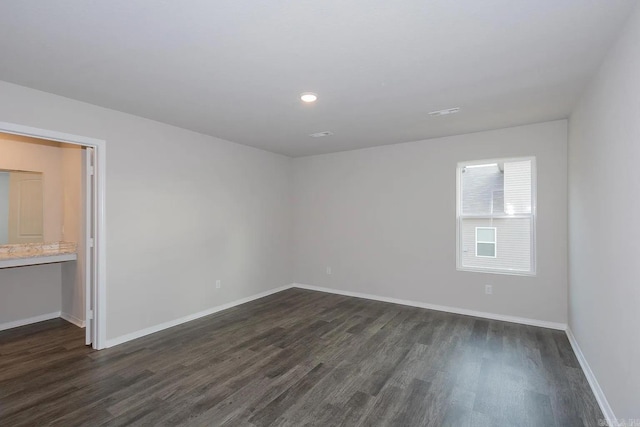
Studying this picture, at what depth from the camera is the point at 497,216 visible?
4242 millimetres

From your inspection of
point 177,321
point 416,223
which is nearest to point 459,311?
point 416,223

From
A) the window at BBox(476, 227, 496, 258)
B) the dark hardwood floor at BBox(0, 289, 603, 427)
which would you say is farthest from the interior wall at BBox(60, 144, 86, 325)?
the window at BBox(476, 227, 496, 258)

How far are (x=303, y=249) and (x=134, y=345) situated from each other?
3218 millimetres

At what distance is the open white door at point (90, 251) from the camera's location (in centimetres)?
334

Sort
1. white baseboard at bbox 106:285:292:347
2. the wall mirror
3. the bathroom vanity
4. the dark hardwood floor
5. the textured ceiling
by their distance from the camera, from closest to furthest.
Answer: the textured ceiling
the dark hardwood floor
white baseboard at bbox 106:285:292:347
the bathroom vanity
the wall mirror

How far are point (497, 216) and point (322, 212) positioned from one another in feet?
9.35

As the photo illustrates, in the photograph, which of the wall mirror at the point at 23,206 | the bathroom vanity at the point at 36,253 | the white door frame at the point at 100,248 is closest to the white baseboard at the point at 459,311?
the white door frame at the point at 100,248

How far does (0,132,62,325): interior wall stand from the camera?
3.92 metres

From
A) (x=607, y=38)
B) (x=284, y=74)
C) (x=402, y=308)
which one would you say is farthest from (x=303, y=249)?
(x=607, y=38)

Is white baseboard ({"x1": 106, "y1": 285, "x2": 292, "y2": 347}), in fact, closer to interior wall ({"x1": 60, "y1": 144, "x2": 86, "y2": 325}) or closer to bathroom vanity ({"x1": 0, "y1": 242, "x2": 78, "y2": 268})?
interior wall ({"x1": 60, "y1": 144, "x2": 86, "y2": 325})

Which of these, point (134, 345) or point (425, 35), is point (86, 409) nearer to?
point (134, 345)

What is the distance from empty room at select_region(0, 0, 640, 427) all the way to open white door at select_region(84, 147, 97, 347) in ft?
0.09

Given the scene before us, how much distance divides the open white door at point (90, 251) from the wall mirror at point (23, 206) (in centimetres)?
156

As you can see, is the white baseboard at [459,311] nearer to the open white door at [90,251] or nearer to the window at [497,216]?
the window at [497,216]
